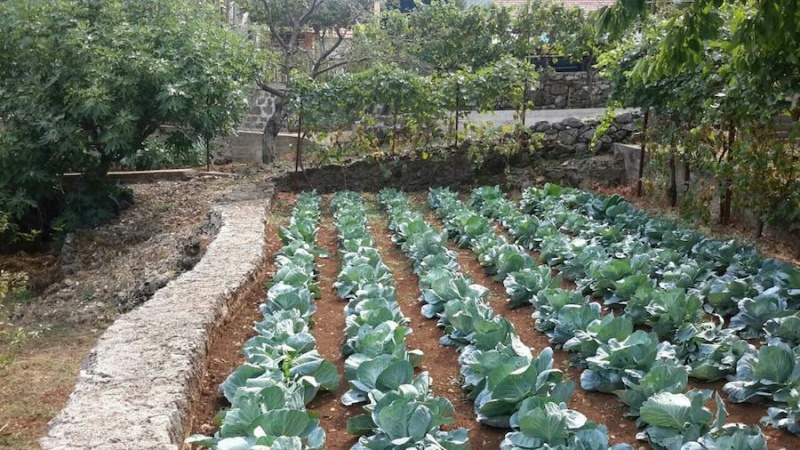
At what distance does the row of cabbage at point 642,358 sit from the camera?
294 centimetres

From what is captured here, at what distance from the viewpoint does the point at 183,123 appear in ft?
30.1

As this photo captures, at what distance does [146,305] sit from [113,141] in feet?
14.9

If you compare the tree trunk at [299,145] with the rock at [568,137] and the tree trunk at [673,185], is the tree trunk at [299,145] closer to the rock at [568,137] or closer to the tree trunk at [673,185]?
the rock at [568,137]

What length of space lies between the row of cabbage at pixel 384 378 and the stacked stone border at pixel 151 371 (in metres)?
0.77

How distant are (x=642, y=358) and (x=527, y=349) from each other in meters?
0.56

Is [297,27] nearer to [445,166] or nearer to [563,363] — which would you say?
[445,166]

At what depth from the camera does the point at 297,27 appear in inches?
518

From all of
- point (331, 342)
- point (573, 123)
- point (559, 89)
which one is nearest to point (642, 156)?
point (573, 123)

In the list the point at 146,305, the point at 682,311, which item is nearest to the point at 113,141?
the point at 146,305

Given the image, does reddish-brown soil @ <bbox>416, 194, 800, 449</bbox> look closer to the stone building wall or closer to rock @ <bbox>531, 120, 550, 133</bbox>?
rock @ <bbox>531, 120, 550, 133</bbox>

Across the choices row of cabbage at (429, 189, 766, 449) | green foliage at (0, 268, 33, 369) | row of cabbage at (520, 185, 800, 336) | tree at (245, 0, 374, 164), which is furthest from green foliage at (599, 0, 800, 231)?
tree at (245, 0, 374, 164)

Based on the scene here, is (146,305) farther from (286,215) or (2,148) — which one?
(2,148)

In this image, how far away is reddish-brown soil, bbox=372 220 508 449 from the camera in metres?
3.36

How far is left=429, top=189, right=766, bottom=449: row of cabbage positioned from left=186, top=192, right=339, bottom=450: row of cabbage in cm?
136
